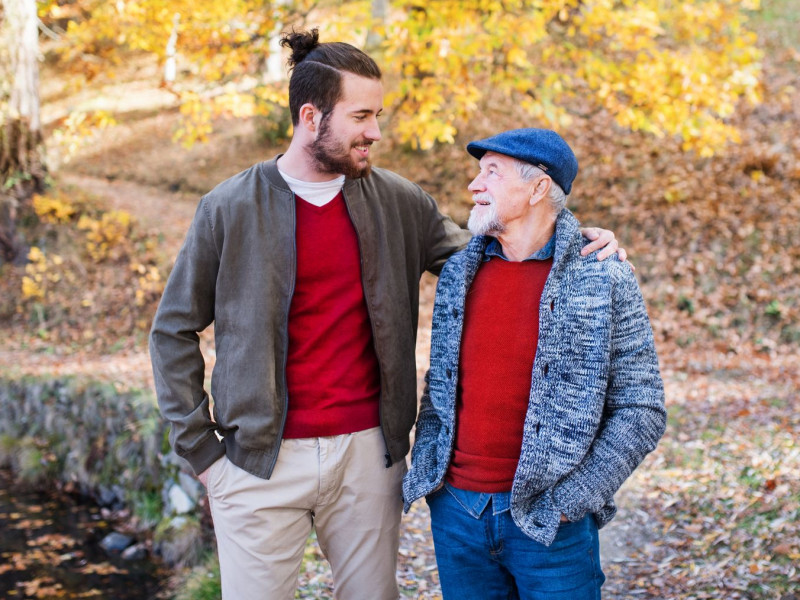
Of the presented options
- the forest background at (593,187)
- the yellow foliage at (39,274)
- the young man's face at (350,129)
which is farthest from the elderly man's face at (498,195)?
the yellow foliage at (39,274)

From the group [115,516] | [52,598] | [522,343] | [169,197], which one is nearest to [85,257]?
[169,197]

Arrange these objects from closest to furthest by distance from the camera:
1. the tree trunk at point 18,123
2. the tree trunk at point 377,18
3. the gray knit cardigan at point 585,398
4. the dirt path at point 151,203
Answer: the gray knit cardigan at point 585,398, the tree trunk at point 377,18, the tree trunk at point 18,123, the dirt path at point 151,203

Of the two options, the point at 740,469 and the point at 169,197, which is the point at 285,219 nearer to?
the point at 740,469

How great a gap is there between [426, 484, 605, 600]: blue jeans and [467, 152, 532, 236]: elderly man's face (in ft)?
2.74

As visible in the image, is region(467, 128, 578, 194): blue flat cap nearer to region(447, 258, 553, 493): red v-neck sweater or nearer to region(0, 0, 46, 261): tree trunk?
region(447, 258, 553, 493): red v-neck sweater

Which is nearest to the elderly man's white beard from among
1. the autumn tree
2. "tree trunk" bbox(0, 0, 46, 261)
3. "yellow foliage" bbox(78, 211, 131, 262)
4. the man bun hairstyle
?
the man bun hairstyle

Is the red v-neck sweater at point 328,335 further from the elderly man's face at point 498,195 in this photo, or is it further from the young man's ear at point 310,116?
the elderly man's face at point 498,195

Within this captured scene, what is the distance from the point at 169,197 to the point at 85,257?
2.69 metres

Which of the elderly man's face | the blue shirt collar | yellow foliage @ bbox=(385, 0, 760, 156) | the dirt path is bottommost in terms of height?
the dirt path

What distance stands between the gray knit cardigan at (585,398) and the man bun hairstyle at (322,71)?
931mm

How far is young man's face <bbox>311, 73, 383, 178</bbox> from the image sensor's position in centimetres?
248

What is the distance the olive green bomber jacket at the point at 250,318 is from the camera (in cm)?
246

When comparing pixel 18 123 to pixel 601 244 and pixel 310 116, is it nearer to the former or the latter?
pixel 310 116

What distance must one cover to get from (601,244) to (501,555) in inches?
39.3
